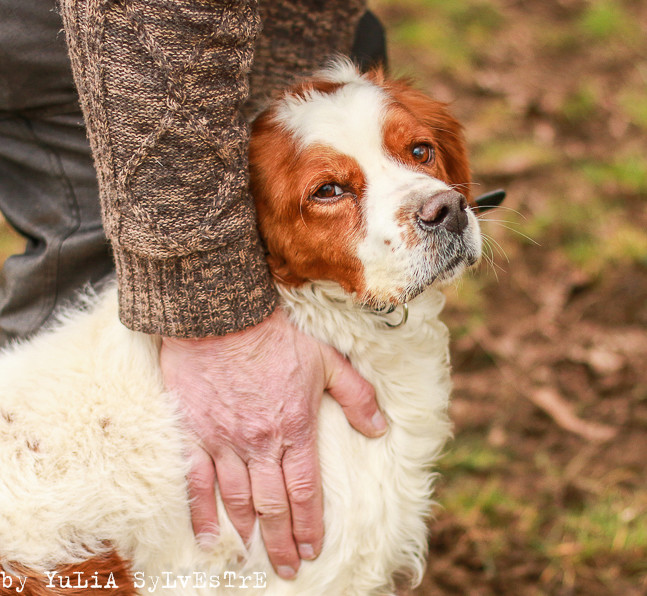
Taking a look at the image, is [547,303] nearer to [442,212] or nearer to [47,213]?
[442,212]

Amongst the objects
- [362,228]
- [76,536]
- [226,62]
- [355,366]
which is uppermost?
[226,62]

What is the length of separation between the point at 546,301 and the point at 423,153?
1.92 m

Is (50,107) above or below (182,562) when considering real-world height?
above

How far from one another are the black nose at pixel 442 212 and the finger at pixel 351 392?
45 cm

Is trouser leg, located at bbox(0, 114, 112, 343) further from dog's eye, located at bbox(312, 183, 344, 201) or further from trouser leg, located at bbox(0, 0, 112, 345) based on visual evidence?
dog's eye, located at bbox(312, 183, 344, 201)

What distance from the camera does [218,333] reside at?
67.2 inches

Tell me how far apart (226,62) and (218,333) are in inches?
24.4

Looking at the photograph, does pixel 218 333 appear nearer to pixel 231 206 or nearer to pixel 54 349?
pixel 231 206

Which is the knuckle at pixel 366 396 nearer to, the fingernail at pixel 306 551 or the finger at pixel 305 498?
the finger at pixel 305 498

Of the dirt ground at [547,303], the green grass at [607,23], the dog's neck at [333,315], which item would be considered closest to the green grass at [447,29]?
the dirt ground at [547,303]

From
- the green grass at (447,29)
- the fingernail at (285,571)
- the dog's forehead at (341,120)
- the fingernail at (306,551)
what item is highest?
the dog's forehead at (341,120)

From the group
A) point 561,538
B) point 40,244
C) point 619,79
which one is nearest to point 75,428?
point 40,244

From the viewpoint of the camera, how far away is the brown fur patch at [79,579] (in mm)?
1609

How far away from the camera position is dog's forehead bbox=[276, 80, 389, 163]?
1.81 meters
